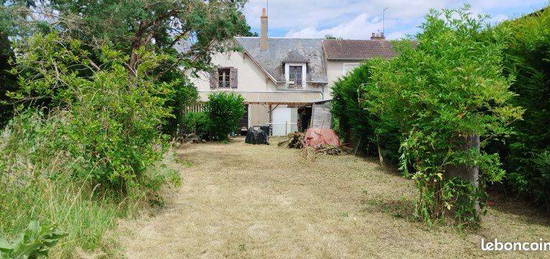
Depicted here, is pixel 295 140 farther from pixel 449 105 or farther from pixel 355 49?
pixel 355 49

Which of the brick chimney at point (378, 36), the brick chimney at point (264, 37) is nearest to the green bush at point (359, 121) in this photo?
the brick chimney at point (264, 37)

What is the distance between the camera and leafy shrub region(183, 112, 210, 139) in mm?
18297

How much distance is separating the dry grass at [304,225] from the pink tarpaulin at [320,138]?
5.18 meters

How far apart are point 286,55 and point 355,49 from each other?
454 centimetres

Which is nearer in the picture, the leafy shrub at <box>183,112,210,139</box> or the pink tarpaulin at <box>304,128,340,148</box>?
the pink tarpaulin at <box>304,128,340,148</box>

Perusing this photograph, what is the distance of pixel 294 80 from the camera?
26062mm

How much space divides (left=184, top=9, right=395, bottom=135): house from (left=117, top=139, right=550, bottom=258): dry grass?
56.7 ft

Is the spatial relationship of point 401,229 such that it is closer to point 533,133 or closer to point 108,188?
point 533,133

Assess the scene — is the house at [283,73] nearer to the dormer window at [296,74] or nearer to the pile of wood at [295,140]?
the dormer window at [296,74]

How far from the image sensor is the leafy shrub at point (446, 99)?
4.06 meters

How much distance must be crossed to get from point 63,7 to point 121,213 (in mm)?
6632

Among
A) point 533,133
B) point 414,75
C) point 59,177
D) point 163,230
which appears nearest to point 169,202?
point 163,230

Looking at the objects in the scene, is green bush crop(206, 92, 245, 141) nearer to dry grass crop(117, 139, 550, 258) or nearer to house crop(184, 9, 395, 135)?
house crop(184, 9, 395, 135)

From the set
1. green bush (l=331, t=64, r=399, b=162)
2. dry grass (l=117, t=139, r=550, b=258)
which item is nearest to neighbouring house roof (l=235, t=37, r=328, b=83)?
green bush (l=331, t=64, r=399, b=162)
